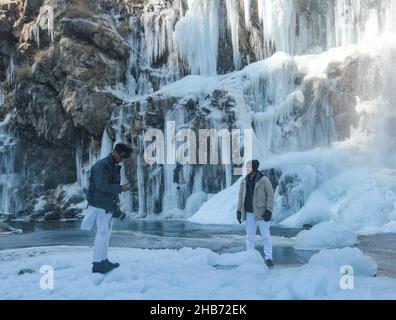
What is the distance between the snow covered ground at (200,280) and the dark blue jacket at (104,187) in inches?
37.4

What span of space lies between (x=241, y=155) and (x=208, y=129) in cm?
286

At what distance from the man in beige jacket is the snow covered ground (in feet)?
1.36

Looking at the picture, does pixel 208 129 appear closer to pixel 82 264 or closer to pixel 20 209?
pixel 20 209

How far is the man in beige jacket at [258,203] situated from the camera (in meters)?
8.17

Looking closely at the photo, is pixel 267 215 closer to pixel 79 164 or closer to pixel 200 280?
pixel 200 280

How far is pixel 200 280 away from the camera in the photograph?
254 inches

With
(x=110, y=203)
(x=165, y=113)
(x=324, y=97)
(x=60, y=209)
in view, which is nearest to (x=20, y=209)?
(x=60, y=209)

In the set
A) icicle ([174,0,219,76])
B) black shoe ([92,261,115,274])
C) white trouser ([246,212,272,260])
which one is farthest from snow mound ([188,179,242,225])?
black shoe ([92,261,115,274])

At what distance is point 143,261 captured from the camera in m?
8.52

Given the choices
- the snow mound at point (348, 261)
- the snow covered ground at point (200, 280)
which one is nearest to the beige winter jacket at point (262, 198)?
the snow covered ground at point (200, 280)

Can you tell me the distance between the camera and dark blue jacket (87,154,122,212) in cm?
700

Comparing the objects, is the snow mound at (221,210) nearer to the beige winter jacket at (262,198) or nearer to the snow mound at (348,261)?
the beige winter jacket at (262,198)

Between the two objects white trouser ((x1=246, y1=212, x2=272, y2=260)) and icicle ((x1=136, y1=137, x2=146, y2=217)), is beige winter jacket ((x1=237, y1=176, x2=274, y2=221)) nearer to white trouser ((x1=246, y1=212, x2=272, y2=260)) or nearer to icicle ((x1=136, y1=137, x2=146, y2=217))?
white trouser ((x1=246, y1=212, x2=272, y2=260))
